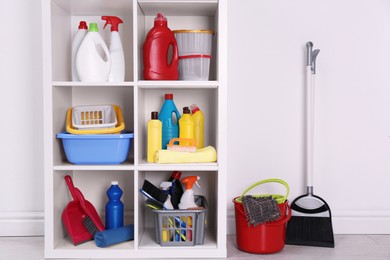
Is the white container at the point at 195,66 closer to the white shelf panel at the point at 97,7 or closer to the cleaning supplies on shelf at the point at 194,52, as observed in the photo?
the cleaning supplies on shelf at the point at 194,52

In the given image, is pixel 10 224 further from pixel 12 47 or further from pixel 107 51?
pixel 107 51

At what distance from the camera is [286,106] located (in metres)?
2.64

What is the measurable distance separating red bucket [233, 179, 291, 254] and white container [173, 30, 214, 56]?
2.61 ft

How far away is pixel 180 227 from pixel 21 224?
0.98m

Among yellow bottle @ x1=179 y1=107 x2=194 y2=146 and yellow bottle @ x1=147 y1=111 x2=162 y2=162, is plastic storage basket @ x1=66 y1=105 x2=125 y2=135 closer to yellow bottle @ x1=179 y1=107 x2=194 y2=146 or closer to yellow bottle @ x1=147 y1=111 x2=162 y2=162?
yellow bottle @ x1=147 y1=111 x2=162 y2=162

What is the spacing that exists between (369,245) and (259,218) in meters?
0.66

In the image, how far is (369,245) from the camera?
7.98 feet

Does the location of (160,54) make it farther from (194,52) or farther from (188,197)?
(188,197)

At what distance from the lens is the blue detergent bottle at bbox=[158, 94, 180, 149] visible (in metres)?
2.44

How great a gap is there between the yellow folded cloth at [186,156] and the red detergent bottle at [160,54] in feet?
1.24

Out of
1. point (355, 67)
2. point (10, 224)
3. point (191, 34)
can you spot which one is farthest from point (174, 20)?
point (10, 224)

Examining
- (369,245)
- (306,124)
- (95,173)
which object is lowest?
(369,245)

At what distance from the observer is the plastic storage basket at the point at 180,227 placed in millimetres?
2250

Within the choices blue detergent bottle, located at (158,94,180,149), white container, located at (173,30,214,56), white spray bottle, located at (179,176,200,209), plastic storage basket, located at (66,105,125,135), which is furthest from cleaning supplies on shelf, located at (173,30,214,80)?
white spray bottle, located at (179,176,200,209)
